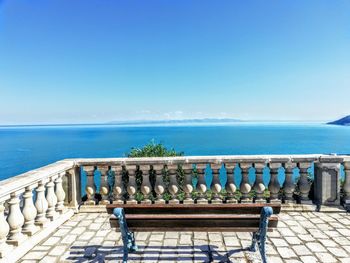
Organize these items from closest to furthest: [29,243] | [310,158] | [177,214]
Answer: [177,214] → [29,243] → [310,158]

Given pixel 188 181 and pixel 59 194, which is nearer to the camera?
pixel 59 194

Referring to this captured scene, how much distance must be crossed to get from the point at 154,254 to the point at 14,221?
2218 mm

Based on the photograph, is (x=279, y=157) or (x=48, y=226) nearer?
(x=48, y=226)

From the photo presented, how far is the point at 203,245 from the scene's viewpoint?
414 centimetres

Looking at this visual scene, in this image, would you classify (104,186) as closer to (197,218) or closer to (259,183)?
(197,218)

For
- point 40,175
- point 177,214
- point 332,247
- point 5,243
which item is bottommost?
point 332,247

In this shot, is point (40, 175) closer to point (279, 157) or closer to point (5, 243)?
point (5, 243)

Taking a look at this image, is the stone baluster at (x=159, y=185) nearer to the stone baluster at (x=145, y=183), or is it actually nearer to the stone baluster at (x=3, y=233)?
the stone baluster at (x=145, y=183)

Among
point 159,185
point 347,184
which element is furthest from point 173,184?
point 347,184

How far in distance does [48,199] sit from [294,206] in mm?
5108

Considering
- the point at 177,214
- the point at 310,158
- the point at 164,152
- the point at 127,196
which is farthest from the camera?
the point at 164,152

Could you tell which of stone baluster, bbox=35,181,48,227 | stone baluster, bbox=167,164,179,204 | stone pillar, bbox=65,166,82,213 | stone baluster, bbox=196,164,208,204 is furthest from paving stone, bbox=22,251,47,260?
stone baluster, bbox=196,164,208,204

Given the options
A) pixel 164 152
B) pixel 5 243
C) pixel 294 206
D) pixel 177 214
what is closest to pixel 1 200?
pixel 5 243

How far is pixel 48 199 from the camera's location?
4.94 m
